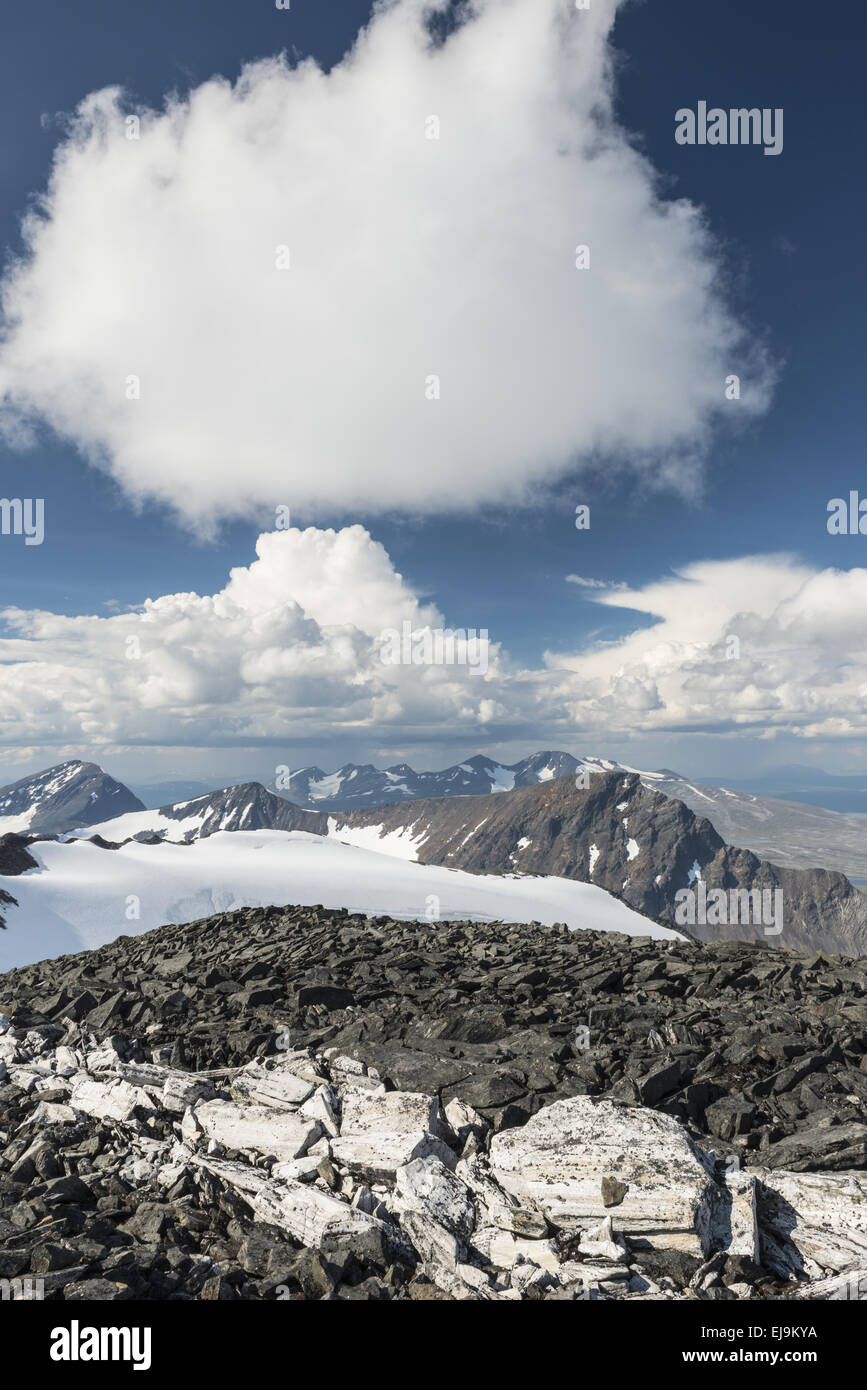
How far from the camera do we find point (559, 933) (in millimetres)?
30438

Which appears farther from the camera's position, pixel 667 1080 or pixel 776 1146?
pixel 667 1080

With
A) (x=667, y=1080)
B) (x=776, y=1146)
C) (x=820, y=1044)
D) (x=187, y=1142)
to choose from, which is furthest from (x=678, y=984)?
(x=187, y=1142)

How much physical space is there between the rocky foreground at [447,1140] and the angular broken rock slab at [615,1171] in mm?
35

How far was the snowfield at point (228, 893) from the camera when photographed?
5484 centimetres

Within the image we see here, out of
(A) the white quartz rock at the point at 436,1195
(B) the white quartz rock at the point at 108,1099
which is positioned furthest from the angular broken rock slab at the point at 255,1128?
(A) the white quartz rock at the point at 436,1195

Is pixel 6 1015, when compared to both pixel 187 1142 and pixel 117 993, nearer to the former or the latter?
pixel 117 993

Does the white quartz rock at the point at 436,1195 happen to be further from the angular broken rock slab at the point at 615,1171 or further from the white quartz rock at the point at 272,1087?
the white quartz rock at the point at 272,1087

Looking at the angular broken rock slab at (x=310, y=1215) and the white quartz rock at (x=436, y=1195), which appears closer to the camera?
the angular broken rock slab at (x=310, y=1215)

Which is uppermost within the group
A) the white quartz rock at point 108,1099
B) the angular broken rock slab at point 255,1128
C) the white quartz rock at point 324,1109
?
the white quartz rock at point 324,1109

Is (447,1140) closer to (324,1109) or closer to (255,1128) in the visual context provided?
(324,1109)

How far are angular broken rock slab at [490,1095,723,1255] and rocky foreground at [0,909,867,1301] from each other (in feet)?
0.11

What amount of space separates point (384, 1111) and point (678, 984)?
11043 millimetres

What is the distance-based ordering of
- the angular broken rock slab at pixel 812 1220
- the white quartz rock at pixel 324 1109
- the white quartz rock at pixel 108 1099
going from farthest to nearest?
1. the white quartz rock at pixel 108 1099
2. the white quartz rock at pixel 324 1109
3. the angular broken rock slab at pixel 812 1220

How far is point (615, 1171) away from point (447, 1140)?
125 inches
